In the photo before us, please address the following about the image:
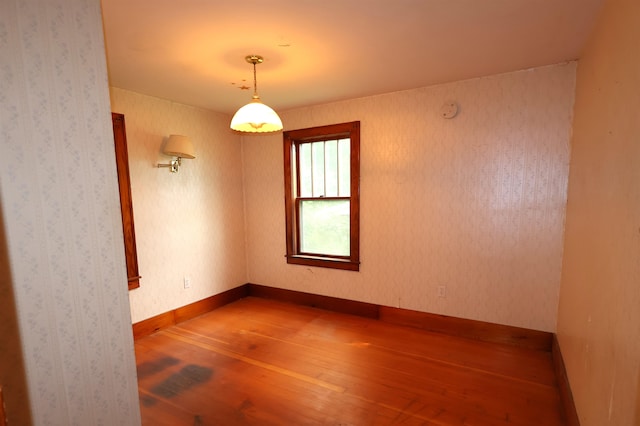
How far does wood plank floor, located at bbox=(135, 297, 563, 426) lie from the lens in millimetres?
2010

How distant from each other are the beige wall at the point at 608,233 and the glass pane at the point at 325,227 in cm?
214

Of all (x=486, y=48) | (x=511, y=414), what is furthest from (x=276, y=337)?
(x=486, y=48)

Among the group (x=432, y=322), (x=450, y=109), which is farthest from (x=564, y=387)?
(x=450, y=109)

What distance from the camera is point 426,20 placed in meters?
1.83

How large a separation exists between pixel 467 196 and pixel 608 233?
1580 mm

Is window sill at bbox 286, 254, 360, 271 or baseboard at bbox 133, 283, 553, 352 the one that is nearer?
baseboard at bbox 133, 283, 553, 352

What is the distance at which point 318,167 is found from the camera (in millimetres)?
3854

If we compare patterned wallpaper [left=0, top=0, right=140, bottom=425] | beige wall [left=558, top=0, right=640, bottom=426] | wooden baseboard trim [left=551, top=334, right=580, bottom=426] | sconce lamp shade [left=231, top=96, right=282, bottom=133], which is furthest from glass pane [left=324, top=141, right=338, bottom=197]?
patterned wallpaper [left=0, top=0, right=140, bottom=425]

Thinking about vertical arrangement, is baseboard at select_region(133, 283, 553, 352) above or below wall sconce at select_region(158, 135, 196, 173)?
below

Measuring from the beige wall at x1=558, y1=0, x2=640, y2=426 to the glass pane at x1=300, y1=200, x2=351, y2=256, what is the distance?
214 cm

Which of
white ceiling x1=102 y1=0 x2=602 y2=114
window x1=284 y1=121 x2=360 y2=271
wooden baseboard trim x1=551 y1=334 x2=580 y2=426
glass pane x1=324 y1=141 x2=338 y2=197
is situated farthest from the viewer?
glass pane x1=324 y1=141 x2=338 y2=197

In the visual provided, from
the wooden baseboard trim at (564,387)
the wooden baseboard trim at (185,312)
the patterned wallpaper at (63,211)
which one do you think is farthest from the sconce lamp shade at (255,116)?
the wooden baseboard trim at (564,387)

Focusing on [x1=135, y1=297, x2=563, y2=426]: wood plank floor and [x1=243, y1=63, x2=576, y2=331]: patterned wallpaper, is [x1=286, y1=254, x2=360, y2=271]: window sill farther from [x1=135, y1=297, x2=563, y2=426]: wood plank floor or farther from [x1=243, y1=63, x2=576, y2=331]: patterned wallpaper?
[x1=135, y1=297, x2=563, y2=426]: wood plank floor

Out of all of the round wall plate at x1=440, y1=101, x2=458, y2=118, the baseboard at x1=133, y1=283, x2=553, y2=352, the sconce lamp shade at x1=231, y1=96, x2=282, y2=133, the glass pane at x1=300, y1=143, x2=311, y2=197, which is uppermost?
the round wall plate at x1=440, y1=101, x2=458, y2=118
